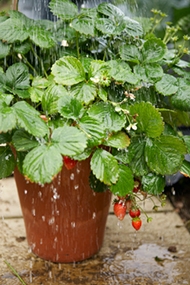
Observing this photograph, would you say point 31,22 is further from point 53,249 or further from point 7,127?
point 53,249

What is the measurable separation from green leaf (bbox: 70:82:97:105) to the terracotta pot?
255 millimetres

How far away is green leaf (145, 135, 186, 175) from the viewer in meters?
1.21

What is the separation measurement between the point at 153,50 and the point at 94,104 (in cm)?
26

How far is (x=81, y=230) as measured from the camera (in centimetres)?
155

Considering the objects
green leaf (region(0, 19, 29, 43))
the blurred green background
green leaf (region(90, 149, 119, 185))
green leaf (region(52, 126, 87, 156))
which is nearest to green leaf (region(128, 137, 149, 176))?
green leaf (region(90, 149, 119, 185))

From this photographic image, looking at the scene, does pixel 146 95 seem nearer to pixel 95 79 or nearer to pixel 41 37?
pixel 95 79

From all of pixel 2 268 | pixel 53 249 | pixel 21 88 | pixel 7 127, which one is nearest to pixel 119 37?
pixel 21 88

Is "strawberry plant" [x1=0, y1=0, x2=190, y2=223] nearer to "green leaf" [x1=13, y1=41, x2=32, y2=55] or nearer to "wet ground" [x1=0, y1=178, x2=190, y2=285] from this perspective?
"green leaf" [x1=13, y1=41, x2=32, y2=55]

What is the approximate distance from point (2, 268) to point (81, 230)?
0.99ft

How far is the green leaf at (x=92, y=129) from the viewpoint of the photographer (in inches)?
44.3

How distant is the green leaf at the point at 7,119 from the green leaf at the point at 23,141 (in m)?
0.08

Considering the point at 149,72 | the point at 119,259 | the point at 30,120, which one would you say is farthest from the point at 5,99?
the point at 119,259

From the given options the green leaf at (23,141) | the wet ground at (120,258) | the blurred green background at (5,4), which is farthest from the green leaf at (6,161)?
the blurred green background at (5,4)

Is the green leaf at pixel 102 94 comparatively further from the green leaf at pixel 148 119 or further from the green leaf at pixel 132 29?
the green leaf at pixel 132 29
